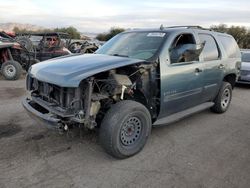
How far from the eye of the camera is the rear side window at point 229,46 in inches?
242

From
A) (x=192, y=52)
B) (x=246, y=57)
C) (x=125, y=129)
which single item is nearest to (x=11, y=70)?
(x=192, y=52)

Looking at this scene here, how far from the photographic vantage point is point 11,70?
10641 mm

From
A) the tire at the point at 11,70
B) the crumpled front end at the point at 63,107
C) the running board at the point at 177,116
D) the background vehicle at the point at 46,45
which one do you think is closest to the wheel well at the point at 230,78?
the running board at the point at 177,116

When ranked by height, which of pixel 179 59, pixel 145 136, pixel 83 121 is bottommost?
pixel 145 136

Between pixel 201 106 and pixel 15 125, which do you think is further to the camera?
pixel 201 106

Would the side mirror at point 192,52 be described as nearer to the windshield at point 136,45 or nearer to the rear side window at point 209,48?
the rear side window at point 209,48

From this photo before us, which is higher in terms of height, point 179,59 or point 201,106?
point 179,59

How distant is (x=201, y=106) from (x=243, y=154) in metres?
1.47

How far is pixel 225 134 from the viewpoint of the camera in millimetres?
5109

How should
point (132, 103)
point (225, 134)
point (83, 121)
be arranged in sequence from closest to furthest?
1. point (83, 121)
2. point (132, 103)
3. point (225, 134)

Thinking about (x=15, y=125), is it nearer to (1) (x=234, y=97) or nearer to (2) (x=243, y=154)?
(2) (x=243, y=154)

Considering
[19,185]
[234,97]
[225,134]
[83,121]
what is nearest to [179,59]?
[225,134]

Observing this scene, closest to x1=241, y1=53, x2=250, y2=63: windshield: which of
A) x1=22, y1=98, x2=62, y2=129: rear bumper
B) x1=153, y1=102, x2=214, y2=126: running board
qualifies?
x1=153, y1=102, x2=214, y2=126: running board

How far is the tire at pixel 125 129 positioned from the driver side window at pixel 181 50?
3.65ft
